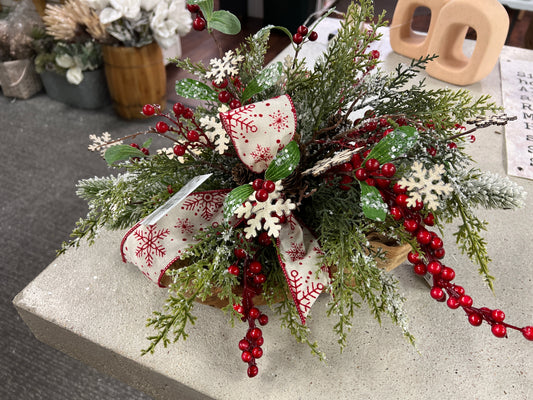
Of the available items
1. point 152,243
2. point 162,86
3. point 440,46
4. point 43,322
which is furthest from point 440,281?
point 162,86

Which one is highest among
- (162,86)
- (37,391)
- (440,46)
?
(440,46)

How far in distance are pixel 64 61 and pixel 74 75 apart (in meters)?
0.07

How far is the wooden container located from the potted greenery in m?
0.10

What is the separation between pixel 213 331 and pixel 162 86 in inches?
62.6

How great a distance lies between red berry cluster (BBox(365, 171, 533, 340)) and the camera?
1.25 ft

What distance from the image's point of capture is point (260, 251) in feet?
1.79

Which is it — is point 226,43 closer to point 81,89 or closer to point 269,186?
point 81,89

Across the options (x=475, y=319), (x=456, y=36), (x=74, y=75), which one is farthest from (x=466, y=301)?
(x=74, y=75)

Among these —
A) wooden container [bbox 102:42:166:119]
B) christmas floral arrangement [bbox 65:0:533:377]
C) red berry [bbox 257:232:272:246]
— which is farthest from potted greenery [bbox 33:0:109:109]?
red berry [bbox 257:232:272:246]

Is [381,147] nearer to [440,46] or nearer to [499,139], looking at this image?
[499,139]

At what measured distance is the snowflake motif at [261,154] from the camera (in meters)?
0.43

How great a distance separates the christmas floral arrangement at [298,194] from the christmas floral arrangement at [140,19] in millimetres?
1278

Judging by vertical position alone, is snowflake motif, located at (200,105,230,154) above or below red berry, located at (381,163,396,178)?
below

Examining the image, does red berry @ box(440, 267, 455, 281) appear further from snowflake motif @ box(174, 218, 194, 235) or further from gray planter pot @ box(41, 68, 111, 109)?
gray planter pot @ box(41, 68, 111, 109)
